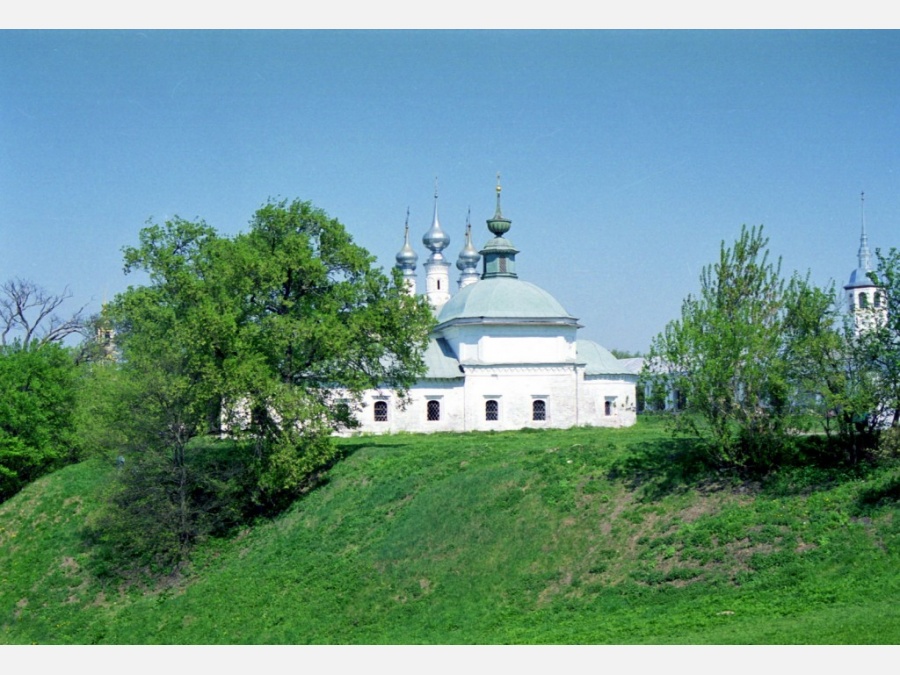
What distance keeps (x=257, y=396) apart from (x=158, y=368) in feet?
9.03

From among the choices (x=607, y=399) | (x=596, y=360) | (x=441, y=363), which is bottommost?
(x=607, y=399)

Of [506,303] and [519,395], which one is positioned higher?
[506,303]

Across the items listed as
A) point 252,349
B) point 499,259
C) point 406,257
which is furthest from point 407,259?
point 252,349

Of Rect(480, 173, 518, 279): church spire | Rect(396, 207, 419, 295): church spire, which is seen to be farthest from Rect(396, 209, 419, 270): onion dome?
Rect(480, 173, 518, 279): church spire

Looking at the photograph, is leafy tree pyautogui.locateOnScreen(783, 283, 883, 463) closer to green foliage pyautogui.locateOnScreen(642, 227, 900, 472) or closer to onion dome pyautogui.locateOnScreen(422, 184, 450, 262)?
green foliage pyautogui.locateOnScreen(642, 227, 900, 472)

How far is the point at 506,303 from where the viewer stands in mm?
41250

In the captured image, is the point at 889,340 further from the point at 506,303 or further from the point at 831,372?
the point at 506,303

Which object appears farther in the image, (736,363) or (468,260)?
(468,260)

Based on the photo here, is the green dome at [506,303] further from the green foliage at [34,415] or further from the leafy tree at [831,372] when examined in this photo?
the leafy tree at [831,372]

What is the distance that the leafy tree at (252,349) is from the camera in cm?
2747

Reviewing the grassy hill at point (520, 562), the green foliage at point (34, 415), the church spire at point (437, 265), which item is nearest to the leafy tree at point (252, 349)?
the grassy hill at point (520, 562)

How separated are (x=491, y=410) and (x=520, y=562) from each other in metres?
20.4

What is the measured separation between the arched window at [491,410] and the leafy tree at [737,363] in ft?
59.9

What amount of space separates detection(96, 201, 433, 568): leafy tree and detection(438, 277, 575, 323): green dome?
32.9ft
